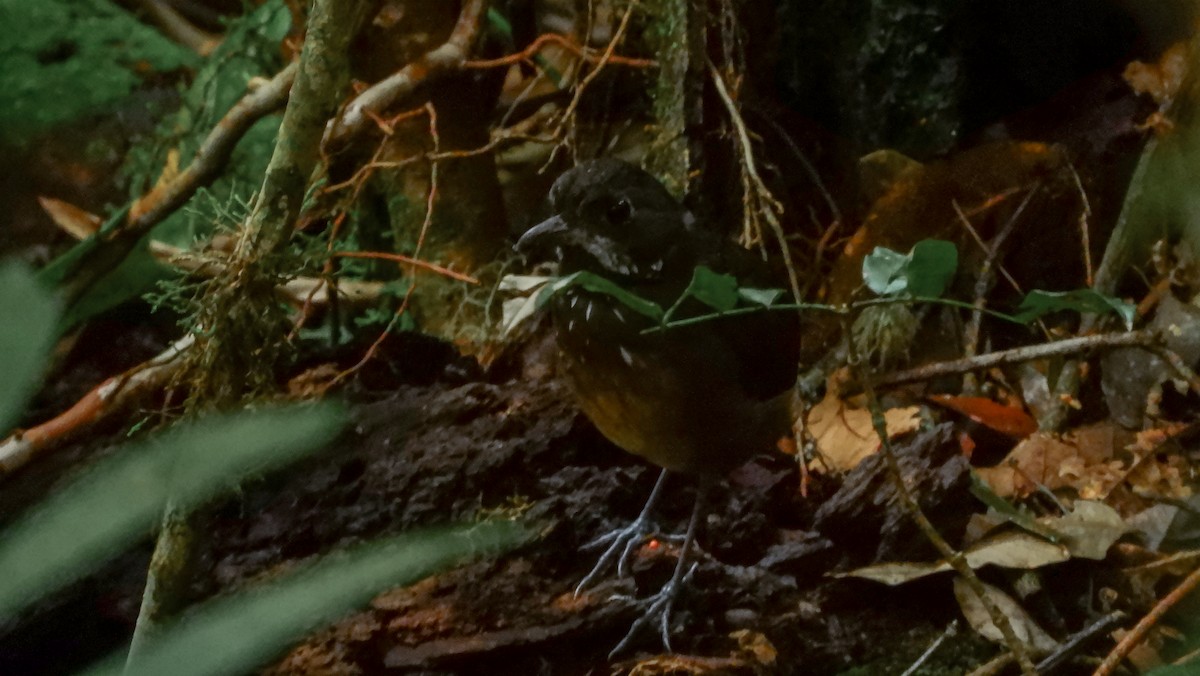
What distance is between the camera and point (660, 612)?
6.16ft

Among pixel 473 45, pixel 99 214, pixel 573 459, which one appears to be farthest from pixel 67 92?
pixel 573 459

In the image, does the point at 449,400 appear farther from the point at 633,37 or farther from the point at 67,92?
the point at 67,92

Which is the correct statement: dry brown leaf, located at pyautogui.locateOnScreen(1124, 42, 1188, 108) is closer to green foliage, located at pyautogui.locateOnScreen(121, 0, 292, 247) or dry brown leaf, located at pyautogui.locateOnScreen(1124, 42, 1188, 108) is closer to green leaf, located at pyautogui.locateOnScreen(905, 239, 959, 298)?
green leaf, located at pyautogui.locateOnScreen(905, 239, 959, 298)

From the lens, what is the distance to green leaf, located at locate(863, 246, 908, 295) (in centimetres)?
138

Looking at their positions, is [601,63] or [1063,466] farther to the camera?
[601,63]

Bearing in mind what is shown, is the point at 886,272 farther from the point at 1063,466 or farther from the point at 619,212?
the point at 1063,466

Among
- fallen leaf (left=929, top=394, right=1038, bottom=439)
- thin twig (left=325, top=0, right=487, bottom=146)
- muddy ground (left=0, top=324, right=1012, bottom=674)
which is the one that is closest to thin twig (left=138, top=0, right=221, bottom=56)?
thin twig (left=325, top=0, right=487, bottom=146)

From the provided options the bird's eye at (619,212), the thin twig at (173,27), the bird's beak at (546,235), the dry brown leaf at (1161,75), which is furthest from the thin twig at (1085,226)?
the thin twig at (173,27)

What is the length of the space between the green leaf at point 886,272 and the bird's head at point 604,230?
1.96ft

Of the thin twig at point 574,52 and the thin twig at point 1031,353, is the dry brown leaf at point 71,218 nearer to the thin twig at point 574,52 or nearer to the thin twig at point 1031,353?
the thin twig at point 574,52

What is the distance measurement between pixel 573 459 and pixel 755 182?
938 millimetres

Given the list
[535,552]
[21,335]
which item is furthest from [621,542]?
[21,335]

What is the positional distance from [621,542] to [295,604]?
2.29ft

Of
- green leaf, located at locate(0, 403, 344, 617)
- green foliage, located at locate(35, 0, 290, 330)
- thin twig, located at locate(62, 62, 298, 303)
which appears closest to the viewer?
green leaf, located at locate(0, 403, 344, 617)
